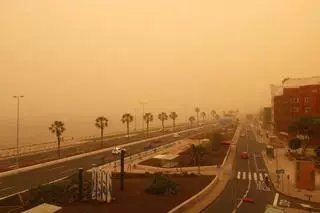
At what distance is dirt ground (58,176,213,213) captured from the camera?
96.7ft

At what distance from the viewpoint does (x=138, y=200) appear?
1293 inches

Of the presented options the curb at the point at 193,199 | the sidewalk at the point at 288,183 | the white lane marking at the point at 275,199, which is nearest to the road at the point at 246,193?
the white lane marking at the point at 275,199

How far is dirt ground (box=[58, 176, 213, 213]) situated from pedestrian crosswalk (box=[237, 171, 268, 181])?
9.04 m

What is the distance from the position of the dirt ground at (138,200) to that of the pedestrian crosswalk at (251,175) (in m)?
9.04

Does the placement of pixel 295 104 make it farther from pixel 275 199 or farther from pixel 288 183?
pixel 275 199

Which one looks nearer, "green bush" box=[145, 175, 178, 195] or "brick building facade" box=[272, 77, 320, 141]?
"green bush" box=[145, 175, 178, 195]

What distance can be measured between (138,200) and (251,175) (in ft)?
81.9

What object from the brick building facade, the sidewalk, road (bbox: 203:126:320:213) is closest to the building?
the brick building facade

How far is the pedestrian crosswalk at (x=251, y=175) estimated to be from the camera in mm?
49188

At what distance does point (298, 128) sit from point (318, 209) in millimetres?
35606

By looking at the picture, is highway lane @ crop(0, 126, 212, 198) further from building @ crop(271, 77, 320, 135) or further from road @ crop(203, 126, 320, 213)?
building @ crop(271, 77, 320, 135)

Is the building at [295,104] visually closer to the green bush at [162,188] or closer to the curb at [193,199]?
the curb at [193,199]

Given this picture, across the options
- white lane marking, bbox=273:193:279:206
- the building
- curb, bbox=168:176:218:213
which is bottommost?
white lane marking, bbox=273:193:279:206

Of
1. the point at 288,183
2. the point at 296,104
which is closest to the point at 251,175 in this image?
the point at 288,183
